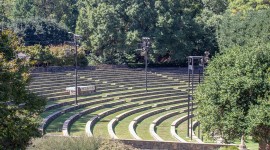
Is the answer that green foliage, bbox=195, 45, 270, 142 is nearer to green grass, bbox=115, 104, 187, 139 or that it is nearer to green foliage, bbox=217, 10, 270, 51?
green grass, bbox=115, 104, 187, 139

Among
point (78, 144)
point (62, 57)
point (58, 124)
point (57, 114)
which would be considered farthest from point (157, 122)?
point (62, 57)

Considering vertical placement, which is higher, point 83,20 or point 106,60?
point 83,20

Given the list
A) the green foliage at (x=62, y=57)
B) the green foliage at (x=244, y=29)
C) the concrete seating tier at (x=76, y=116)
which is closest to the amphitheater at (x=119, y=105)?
the concrete seating tier at (x=76, y=116)

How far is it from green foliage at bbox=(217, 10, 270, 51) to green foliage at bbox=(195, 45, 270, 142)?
67.4ft

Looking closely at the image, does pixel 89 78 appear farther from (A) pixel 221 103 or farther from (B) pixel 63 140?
(B) pixel 63 140

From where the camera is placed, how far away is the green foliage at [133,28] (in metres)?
47.3

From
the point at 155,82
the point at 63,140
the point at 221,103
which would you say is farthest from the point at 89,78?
the point at 63,140

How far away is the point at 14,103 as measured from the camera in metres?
14.7

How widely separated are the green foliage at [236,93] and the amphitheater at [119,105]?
2.40 meters

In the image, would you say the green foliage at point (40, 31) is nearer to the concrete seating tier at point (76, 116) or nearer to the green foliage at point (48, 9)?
the green foliage at point (48, 9)

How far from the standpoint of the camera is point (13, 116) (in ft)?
47.9

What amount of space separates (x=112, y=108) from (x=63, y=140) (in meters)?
16.7

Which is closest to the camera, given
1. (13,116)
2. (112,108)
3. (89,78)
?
(13,116)

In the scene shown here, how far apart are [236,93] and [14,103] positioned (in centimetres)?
979
